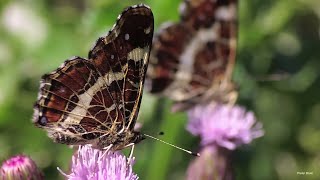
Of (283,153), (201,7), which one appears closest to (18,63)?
(201,7)

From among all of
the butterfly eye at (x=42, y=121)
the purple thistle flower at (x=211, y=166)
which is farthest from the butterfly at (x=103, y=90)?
the purple thistle flower at (x=211, y=166)

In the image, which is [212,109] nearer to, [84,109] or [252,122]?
[252,122]

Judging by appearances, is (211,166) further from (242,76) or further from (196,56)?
(242,76)

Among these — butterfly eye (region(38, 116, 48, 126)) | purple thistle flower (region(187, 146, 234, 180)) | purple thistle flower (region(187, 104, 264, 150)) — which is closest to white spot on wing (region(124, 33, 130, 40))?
butterfly eye (region(38, 116, 48, 126))

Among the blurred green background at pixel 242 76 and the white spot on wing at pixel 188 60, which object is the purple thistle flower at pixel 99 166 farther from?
the blurred green background at pixel 242 76

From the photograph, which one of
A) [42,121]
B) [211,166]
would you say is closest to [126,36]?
[42,121]
